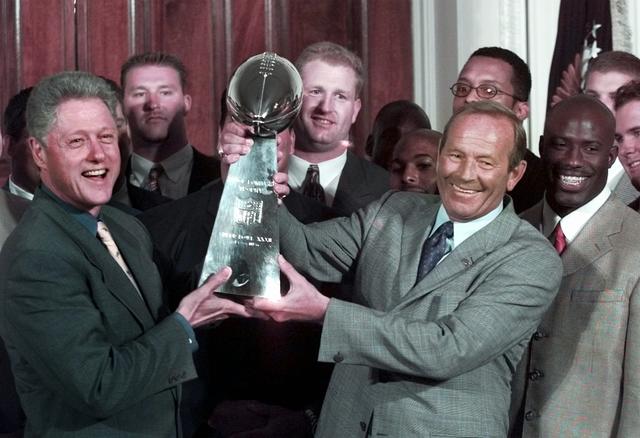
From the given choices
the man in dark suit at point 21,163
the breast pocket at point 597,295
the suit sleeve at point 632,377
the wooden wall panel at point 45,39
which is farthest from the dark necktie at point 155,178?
the suit sleeve at point 632,377

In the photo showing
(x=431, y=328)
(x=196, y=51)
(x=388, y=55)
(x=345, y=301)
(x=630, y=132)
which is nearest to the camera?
(x=431, y=328)

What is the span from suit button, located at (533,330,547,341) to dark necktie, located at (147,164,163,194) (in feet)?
5.04

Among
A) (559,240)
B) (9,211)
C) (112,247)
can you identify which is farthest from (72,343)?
(559,240)

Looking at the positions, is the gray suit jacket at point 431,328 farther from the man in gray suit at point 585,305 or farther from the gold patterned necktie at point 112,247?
the gold patterned necktie at point 112,247

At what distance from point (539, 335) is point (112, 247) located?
110cm

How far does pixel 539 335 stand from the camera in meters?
3.07

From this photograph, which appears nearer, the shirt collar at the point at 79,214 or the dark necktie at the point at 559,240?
the shirt collar at the point at 79,214

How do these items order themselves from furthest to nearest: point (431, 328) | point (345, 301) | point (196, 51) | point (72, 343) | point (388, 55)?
point (388, 55), point (196, 51), point (345, 301), point (431, 328), point (72, 343)

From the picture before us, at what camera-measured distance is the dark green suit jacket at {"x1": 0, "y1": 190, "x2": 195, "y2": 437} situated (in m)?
2.48

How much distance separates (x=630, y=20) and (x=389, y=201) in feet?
7.56

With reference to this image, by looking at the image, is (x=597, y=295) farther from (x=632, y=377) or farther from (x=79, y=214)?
(x=79, y=214)

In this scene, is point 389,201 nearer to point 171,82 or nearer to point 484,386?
point 484,386

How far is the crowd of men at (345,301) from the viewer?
2568mm

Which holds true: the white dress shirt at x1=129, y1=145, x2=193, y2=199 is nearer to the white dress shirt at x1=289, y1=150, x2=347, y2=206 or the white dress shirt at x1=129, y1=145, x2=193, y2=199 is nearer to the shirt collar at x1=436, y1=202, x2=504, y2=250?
the white dress shirt at x1=289, y1=150, x2=347, y2=206
